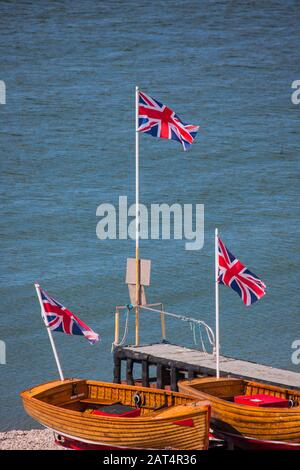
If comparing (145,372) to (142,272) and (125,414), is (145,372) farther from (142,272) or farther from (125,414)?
(125,414)

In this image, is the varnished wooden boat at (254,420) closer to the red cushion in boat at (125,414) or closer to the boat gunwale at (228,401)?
the boat gunwale at (228,401)

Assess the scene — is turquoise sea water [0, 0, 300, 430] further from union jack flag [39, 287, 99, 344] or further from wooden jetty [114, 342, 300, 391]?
union jack flag [39, 287, 99, 344]

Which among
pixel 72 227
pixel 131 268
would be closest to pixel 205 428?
pixel 131 268

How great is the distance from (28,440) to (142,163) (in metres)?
38.5

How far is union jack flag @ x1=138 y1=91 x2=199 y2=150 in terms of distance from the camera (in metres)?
43.1

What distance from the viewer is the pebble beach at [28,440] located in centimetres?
3912

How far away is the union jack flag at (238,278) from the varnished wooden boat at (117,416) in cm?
313

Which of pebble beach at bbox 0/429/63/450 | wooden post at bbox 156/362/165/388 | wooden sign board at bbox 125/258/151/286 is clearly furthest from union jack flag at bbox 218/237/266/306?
pebble beach at bbox 0/429/63/450

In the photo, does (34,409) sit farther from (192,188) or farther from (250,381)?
(192,188)

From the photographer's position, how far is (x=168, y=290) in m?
64.1

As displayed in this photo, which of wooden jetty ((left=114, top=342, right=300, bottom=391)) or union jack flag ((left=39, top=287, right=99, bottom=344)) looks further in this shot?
wooden jetty ((left=114, top=342, right=300, bottom=391))

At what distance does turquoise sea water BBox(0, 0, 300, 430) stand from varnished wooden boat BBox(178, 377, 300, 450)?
11.0 meters
